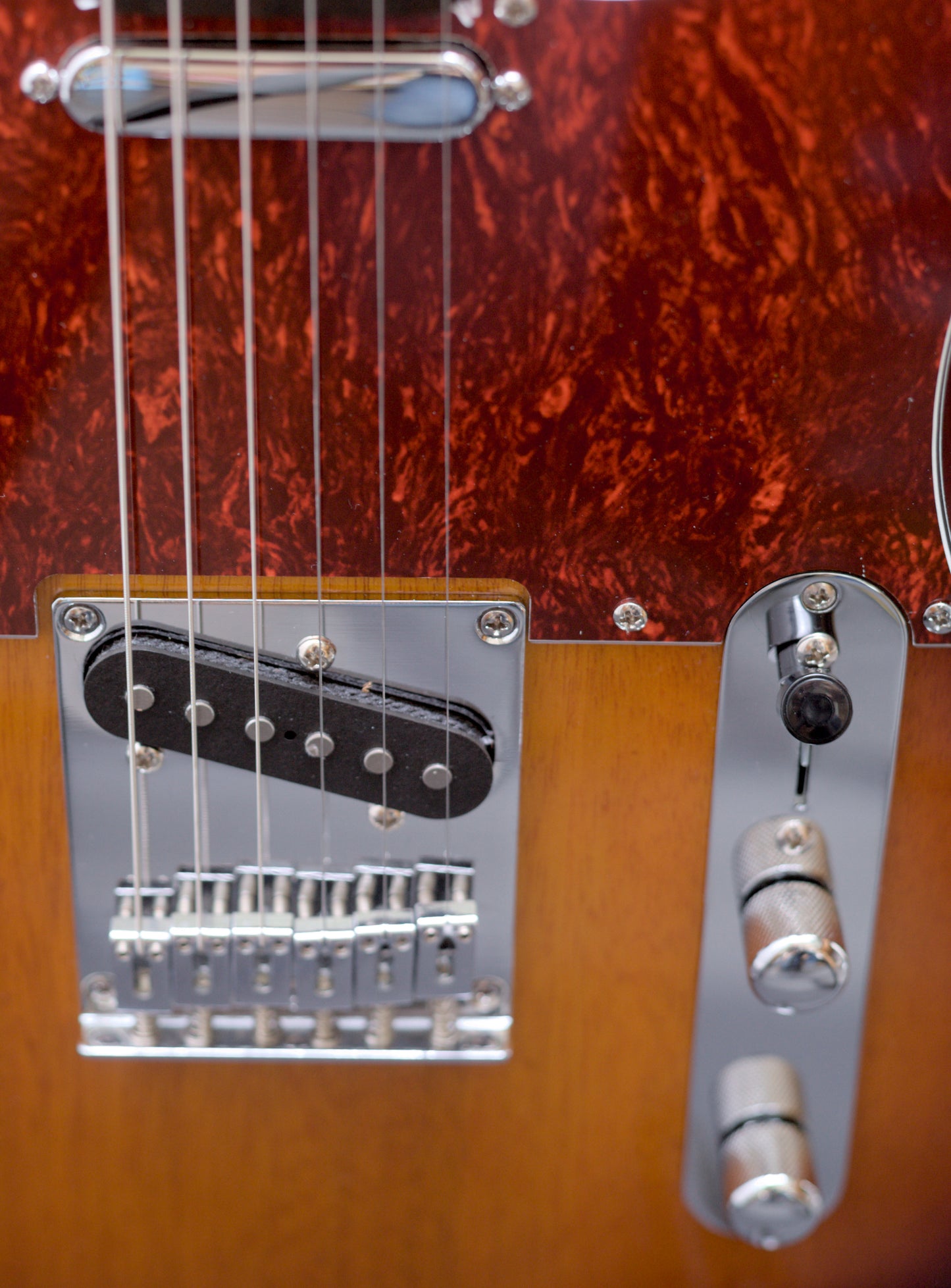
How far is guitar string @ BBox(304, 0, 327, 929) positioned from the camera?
14.0 inches

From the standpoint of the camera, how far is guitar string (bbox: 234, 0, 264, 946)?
355 millimetres

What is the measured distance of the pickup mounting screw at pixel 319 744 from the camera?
1.42 feet

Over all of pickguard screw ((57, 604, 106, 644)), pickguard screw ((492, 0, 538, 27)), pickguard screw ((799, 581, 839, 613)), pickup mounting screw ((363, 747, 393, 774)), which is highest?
pickguard screw ((492, 0, 538, 27))

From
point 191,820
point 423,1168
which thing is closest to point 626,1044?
point 423,1168

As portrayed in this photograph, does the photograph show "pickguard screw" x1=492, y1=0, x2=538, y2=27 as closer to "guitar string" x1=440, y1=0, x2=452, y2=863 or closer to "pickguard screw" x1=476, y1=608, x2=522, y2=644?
"guitar string" x1=440, y1=0, x2=452, y2=863

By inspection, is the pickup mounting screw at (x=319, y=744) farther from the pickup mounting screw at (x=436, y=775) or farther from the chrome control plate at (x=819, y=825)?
the chrome control plate at (x=819, y=825)

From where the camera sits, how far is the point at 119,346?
0.39 m

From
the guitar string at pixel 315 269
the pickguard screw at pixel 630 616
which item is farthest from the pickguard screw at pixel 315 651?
the pickguard screw at pixel 630 616

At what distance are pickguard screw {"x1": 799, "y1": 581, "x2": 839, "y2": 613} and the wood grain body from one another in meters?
0.04

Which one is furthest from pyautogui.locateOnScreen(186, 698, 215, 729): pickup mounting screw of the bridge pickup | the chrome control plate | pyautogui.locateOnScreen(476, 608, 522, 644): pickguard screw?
the chrome control plate

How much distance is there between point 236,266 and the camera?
381 mm

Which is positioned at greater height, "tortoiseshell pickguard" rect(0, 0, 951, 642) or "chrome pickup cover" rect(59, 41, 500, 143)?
"chrome pickup cover" rect(59, 41, 500, 143)

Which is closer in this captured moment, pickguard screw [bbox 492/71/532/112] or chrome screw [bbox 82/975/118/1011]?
pickguard screw [bbox 492/71/532/112]

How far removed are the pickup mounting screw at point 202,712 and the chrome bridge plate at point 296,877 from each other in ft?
0.11
